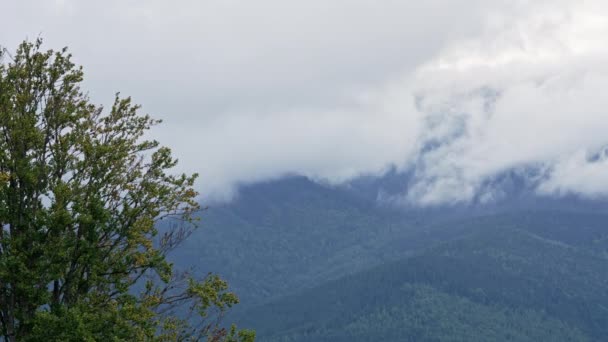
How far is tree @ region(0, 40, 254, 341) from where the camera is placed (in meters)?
23.7

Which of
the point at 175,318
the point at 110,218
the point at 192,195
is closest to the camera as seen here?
the point at 110,218

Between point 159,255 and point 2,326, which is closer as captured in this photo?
point 2,326

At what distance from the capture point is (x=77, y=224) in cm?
2527

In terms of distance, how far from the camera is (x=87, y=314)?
927 inches

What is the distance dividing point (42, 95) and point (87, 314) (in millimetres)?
7212

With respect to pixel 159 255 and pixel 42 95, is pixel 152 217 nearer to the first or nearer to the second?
pixel 159 255

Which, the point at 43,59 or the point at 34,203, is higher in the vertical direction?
the point at 43,59

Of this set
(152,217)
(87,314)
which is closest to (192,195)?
(152,217)

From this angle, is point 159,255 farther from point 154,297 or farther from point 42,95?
point 42,95

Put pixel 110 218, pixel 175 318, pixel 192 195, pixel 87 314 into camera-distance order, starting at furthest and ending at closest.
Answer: pixel 175 318, pixel 192 195, pixel 110 218, pixel 87 314

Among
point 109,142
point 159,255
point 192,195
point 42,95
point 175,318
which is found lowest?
point 175,318

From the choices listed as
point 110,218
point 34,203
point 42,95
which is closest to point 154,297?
point 110,218

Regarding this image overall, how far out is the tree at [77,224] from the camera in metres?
23.7

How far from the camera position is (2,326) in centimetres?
2458
